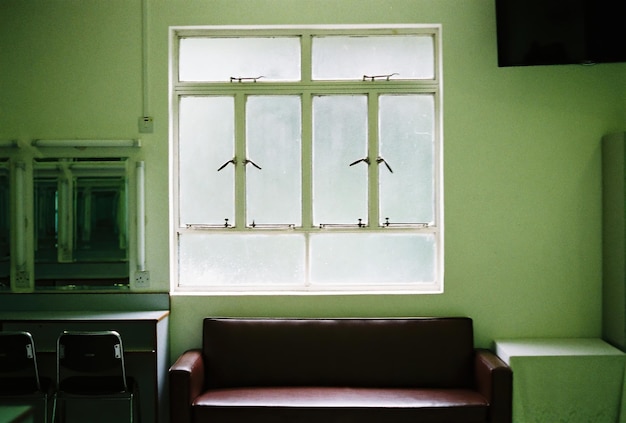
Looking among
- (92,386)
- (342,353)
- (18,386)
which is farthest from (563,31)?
(18,386)

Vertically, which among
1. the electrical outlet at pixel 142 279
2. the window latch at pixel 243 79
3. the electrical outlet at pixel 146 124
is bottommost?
the electrical outlet at pixel 142 279

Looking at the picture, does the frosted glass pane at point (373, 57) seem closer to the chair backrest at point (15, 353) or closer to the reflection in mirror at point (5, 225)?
the reflection in mirror at point (5, 225)

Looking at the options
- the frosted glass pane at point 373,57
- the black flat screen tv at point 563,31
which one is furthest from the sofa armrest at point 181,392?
the black flat screen tv at point 563,31

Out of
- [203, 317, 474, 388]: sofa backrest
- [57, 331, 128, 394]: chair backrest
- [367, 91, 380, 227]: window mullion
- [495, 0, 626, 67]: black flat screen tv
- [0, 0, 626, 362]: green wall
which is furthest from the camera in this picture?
[367, 91, 380, 227]: window mullion

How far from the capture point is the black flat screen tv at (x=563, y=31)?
4.30 m

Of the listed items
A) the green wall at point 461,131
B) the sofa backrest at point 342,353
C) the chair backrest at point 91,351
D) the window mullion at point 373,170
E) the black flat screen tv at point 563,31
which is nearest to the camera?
the chair backrest at point 91,351

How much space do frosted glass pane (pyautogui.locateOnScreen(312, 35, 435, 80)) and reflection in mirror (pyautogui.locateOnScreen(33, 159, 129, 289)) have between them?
1742 millimetres

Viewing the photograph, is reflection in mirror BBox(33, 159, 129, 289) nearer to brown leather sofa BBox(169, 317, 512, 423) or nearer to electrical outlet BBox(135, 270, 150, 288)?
electrical outlet BBox(135, 270, 150, 288)

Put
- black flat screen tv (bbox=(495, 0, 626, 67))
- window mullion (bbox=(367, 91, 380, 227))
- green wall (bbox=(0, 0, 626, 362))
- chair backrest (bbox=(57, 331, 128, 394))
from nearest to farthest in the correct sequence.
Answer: chair backrest (bbox=(57, 331, 128, 394))
black flat screen tv (bbox=(495, 0, 626, 67))
green wall (bbox=(0, 0, 626, 362))
window mullion (bbox=(367, 91, 380, 227))

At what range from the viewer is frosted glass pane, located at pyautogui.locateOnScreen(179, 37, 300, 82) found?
4.94 m

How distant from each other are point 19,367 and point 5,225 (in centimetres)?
126

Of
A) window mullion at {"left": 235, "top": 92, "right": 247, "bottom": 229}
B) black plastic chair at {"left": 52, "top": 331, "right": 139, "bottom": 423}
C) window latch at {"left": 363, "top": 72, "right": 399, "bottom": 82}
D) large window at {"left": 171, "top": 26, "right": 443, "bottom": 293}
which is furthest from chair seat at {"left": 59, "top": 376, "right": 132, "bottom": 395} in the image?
window latch at {"left": 363, "top": 72, "right": 399, "bottom": 82}

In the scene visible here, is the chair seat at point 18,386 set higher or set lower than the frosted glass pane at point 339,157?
lower

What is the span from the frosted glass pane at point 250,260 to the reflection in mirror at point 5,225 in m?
1.34
